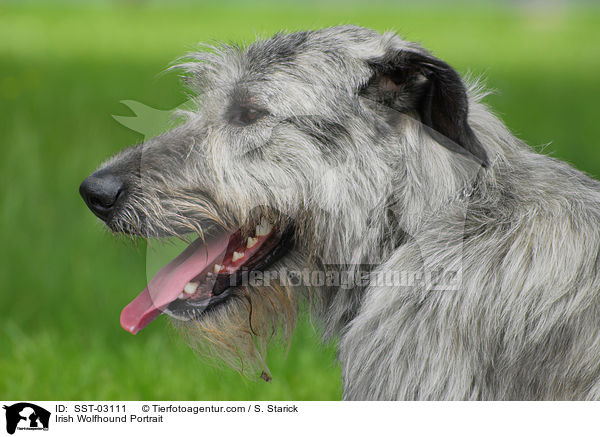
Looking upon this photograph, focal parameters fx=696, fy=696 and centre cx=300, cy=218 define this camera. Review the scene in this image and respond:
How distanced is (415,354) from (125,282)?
12.8 ft

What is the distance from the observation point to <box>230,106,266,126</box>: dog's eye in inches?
133

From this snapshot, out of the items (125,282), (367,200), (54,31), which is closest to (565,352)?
(367,200)

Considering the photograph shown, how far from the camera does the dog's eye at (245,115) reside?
3377 millimetres

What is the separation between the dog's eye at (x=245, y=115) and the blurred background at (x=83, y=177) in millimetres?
672

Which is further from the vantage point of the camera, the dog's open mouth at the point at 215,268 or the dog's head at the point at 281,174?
the dog's open mouth at the point at 215,268

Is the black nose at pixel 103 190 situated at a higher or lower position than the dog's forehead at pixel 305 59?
lower

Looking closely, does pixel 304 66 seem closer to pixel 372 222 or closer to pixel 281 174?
pixel 281 174

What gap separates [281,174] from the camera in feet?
10.7

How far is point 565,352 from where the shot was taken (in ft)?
9.35

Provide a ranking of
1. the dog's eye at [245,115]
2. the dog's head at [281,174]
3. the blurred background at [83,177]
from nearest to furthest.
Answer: the dog's head at [281,174] → the dog's eye at [245,115] → the blurred background at [83,177]

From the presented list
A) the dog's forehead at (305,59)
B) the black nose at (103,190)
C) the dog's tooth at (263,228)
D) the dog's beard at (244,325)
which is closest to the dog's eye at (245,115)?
the dog's forehead at (305,59)

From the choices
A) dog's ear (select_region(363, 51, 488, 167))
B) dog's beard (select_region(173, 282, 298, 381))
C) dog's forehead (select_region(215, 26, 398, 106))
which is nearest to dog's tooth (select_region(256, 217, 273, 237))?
dog's beard (select_region(173, 282, 298, 381))

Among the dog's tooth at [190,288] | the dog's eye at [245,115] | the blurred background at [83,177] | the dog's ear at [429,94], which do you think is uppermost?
the dog's ear at [429,94]

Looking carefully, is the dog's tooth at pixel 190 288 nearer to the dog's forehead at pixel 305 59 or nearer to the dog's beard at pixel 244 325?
the dog's beard at pixel 244 325
